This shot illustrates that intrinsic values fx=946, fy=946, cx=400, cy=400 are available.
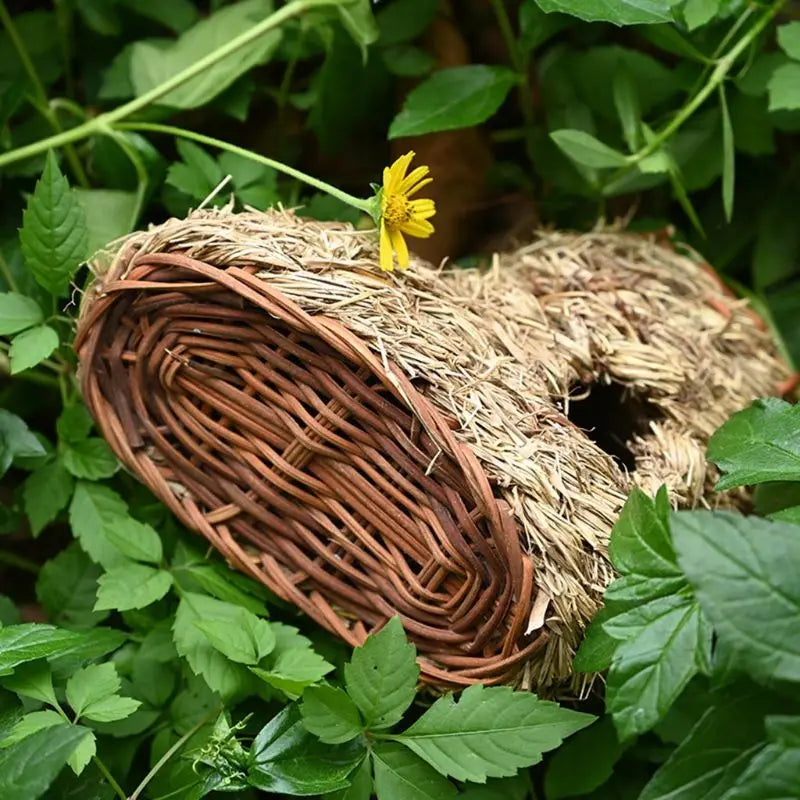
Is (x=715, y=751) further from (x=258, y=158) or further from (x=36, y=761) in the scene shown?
(x=258, y=158)

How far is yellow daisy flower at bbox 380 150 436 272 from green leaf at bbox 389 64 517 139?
0.27 m

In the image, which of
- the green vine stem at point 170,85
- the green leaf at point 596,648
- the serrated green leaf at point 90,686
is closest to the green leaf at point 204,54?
the green vine stem at point 170,85

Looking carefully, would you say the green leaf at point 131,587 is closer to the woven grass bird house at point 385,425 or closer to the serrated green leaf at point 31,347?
the woven grass bird house at point 385,425

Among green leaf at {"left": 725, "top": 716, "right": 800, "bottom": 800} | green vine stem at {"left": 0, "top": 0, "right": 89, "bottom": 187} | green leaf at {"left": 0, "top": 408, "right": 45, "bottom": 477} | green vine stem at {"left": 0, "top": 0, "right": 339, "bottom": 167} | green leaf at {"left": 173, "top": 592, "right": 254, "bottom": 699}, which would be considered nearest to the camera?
green leaf at {"left": 725, "top": 716, "right": 800, "bottom": 800}

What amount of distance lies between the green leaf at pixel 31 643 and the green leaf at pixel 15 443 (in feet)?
0.82

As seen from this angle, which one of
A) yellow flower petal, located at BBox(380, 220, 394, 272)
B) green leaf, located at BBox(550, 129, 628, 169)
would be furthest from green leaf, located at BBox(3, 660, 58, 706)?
green leaf, located at BBox(550, 129, 628, 169)

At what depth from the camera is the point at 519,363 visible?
1.07 m

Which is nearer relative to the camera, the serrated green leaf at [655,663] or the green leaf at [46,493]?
the serrated green leaf at [655,663]

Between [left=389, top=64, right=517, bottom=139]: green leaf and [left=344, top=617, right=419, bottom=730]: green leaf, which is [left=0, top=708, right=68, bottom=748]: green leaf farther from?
[left=389, top=64, right=517, bottom=139]: green leaf

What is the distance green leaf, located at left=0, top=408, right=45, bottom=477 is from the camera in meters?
1.14

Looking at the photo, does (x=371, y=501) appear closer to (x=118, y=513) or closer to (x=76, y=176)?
(x=118, y=513)

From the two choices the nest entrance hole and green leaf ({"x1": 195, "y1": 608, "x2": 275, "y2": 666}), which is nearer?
green leaf ({"x1": 195, "y1": 608, "x2": 275, "y2": 666})

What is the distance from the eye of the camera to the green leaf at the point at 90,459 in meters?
1.17

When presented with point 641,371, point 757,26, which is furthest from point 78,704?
point 757,26
